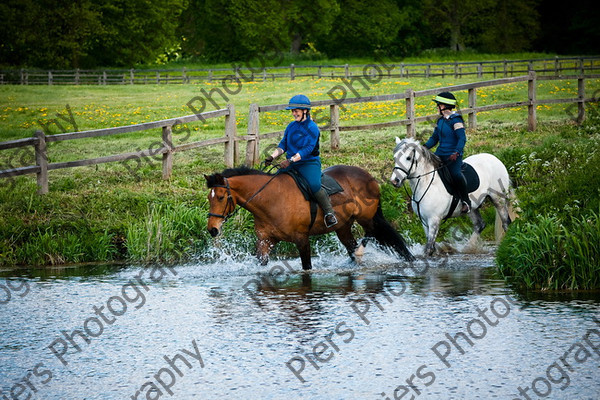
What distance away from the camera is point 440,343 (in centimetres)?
811

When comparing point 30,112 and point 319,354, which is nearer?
point 319,354

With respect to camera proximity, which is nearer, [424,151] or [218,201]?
[218,201]

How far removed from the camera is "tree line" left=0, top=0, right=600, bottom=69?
186 feet

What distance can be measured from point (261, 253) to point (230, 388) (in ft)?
15.8

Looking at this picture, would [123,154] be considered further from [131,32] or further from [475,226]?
[131,32]

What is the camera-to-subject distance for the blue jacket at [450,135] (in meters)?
12.9

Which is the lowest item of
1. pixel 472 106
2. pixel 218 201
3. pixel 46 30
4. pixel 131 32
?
pixel 218 201

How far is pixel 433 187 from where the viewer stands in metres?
13.0

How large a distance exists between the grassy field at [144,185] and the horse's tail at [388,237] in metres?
1.93

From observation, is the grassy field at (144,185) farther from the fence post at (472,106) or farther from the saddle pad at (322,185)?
the saddle pad at (322,185)

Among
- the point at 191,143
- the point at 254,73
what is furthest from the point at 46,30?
the point at 191,143

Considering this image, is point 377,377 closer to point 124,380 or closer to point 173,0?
point 124,380

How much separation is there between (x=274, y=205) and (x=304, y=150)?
2.81 ft

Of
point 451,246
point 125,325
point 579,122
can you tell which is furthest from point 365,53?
point 125,325
